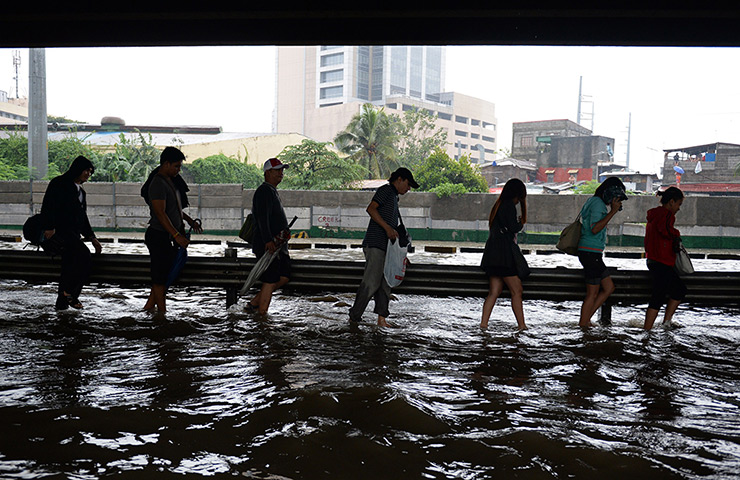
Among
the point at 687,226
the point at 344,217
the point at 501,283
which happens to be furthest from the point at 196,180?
the point at 501,283

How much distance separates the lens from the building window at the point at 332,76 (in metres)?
128

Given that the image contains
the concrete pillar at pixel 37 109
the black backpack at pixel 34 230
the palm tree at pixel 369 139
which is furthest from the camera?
the palm tree at pixel 369 139

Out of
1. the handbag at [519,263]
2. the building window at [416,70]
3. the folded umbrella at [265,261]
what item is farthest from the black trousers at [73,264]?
the building window at [416,70]

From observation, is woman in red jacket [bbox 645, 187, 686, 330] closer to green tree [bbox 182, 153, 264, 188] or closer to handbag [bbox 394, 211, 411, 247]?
handbag [bbox 394, 211, 411, 247]

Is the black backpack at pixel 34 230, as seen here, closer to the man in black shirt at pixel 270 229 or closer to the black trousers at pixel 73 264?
the black trousers at pixel 73 264

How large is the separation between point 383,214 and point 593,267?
232cm

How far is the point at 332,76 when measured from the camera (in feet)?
424

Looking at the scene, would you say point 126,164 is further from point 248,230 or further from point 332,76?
point 332,76

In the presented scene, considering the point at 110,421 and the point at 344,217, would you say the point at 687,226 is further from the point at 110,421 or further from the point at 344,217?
the point at 110,421

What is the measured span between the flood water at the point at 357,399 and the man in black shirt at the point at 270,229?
0.35 metres

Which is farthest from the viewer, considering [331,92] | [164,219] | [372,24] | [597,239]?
[331,92]

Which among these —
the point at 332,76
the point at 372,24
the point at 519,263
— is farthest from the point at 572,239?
the point at 332,76

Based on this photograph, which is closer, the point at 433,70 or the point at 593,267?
the point at 593,267

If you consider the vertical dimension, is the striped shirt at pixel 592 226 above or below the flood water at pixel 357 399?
above
